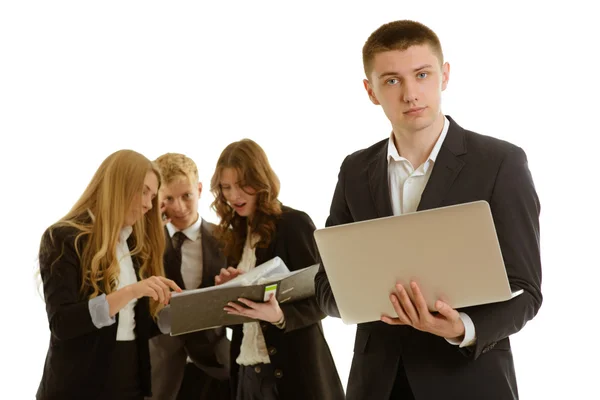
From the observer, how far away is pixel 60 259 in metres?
2.60

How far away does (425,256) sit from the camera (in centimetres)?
162

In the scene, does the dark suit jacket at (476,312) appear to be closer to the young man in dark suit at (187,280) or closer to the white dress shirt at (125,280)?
the white dress shirt at (125,280)

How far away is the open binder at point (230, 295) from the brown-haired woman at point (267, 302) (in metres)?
0.08

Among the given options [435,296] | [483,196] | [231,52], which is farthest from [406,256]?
[231,52]

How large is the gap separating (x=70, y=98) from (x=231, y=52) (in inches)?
40.3

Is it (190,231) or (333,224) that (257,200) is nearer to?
(190,231)

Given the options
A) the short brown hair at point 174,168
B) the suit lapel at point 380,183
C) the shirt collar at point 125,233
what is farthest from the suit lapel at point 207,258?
the suit lapel at point 380,183

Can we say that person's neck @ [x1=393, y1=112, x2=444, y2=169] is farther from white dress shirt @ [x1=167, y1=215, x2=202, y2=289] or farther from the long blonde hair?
Result: white dress shirt @ [x1=167, y1=215, x2=202, y2=289]

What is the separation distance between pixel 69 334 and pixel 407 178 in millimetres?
1330

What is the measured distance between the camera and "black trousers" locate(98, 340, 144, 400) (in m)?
2.65

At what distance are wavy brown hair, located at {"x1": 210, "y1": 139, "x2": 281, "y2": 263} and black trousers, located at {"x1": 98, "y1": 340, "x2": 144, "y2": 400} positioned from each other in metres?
0.61

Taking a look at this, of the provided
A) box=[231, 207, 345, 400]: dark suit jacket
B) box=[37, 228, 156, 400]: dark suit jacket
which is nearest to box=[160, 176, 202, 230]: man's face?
box=[231, 207, 345, 400]: dark suit jacket

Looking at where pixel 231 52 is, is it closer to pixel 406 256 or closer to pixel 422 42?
pixel 422 42

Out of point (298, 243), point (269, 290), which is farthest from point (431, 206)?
point (298, 243)
